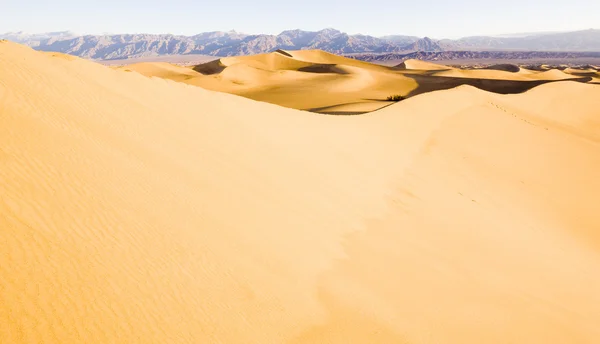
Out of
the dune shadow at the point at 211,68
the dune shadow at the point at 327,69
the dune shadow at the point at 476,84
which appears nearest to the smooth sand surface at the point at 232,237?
the dune shadow at the point at 476,84

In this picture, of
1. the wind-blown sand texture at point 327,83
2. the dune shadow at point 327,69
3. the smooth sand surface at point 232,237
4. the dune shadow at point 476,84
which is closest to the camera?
the smooth sand surface at point 232,237

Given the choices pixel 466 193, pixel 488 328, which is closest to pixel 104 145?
pixel 488 328

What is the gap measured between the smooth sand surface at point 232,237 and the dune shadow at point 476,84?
27.3 m

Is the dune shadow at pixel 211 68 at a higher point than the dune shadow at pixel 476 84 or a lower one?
higher

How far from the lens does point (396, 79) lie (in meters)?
42.9

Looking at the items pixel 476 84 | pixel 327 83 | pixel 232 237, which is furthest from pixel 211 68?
pixel 232 237

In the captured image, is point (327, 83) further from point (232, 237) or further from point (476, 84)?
point (232, 237)

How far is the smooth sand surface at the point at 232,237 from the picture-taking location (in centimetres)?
326

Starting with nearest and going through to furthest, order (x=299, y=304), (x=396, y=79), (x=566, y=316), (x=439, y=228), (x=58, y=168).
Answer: (x=299, y=304), (x=58, y=168), (x=566, y=316), (x=439, y=228), (x=396, y=79)

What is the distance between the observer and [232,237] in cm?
451

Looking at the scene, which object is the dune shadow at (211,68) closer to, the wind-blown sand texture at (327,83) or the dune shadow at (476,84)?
the wind-blown sand texture at (327,83)

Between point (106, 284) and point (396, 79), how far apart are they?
4306cm

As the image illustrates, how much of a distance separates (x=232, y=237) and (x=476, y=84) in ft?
126

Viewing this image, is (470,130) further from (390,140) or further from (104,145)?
(104,145)
